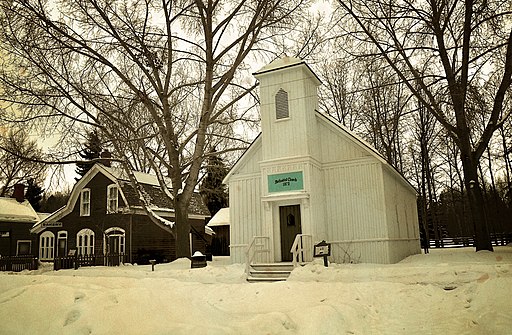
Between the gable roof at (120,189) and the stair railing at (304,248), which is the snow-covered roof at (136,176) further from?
the stair railing at (304,248)

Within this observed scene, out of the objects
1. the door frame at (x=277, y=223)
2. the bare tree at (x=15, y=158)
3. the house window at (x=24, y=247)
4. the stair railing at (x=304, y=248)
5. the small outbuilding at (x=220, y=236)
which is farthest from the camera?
the small outbuilding at (x=220, y=236)

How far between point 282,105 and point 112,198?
13634 millimetres

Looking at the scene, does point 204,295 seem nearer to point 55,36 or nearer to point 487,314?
point 487,314

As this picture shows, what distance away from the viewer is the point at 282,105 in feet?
47.2

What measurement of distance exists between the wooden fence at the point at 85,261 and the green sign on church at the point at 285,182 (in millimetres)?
8397

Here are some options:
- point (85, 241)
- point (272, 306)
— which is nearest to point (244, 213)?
point (272, 306)

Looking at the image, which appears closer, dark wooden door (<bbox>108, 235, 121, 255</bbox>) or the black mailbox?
the black mailbox

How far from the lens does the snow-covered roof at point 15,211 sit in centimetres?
2736

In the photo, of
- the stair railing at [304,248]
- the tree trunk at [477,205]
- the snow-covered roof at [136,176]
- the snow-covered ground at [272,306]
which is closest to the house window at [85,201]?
the snow-covered roof at [136,176]

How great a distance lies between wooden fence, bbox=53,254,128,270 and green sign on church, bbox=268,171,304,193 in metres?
8.40

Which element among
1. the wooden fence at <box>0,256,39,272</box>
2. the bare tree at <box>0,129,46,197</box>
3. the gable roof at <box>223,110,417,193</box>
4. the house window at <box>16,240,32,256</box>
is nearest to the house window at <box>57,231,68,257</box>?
the house window at <box>16,240,32,256</box>

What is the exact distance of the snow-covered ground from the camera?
4586mm

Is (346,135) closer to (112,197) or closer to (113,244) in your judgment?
(112,197)

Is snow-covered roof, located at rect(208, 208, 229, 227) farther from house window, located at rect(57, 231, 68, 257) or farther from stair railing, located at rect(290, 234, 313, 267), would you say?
stair railing, located at rect(290, 234, 313, 267)
